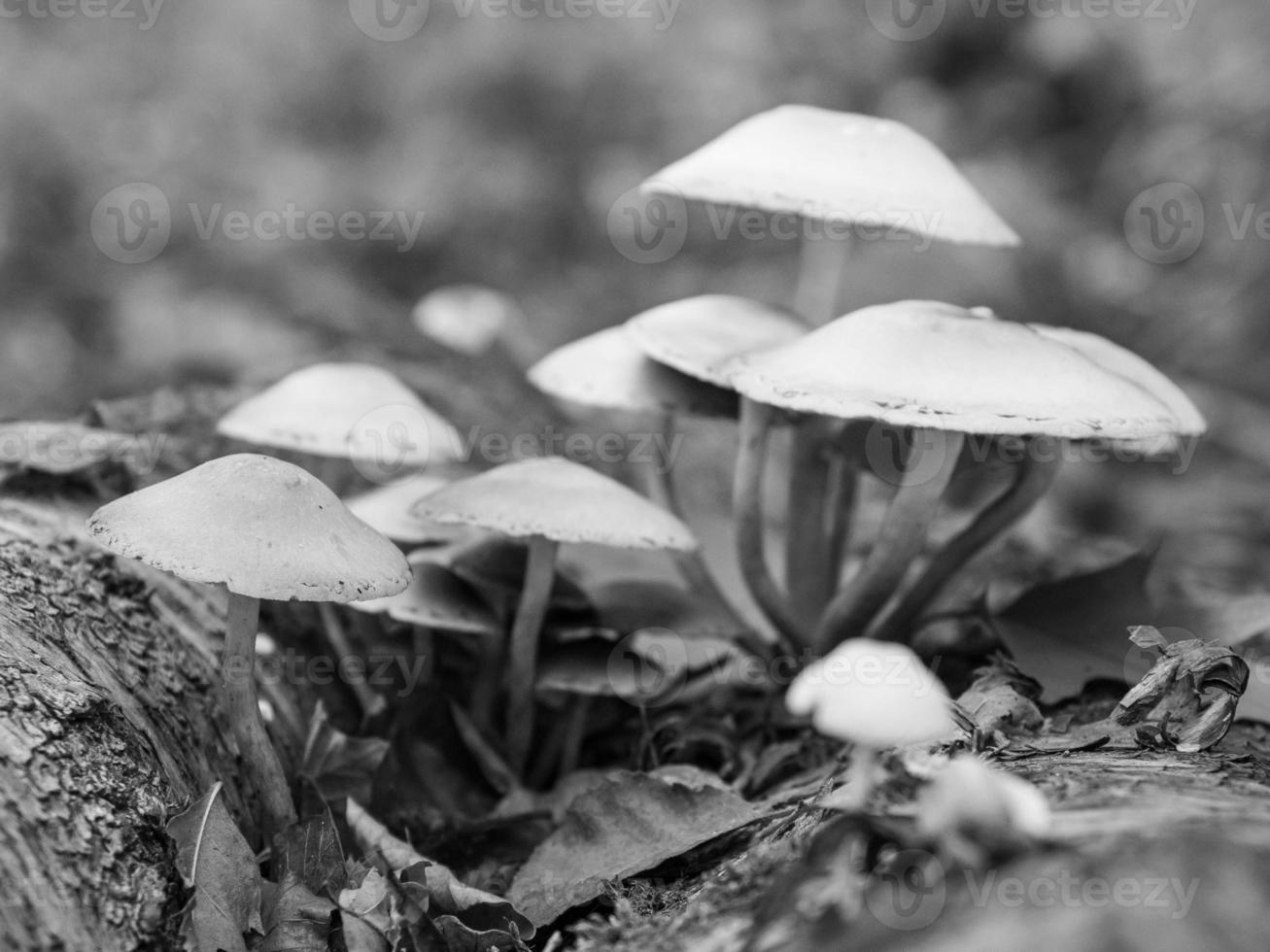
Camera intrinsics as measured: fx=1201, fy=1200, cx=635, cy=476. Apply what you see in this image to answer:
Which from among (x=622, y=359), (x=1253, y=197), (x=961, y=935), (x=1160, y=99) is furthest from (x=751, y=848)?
(x=1160, y=99)

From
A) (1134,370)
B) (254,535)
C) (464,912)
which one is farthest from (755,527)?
(254,535)

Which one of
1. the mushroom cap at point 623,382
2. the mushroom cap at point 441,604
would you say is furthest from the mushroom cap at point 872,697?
the mushroom cap at point 623,382

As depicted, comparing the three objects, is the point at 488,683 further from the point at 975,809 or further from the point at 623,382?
the point at 975,809

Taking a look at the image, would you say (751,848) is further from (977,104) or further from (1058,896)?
(977,104)

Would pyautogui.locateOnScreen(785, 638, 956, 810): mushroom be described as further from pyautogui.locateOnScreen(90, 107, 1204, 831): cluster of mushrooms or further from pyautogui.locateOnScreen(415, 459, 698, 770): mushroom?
pyautogui.locateOnScreen(415, 459, 698, 770): mushroom

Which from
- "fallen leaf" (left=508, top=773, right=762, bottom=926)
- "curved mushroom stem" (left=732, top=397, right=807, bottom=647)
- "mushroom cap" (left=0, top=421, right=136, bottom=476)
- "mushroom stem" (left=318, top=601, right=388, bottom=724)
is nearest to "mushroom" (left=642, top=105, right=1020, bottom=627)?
"curved mushroom stem" (left=732, top=397, right=807, bottom=647)

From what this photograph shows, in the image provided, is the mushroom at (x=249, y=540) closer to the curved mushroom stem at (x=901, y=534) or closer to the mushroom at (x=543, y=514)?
the mushroom at (x=543, y=514)

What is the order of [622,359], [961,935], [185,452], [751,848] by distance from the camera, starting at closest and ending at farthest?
1. [961,935]
2. [751,848]
3. [622,359]
4. [185,452]
